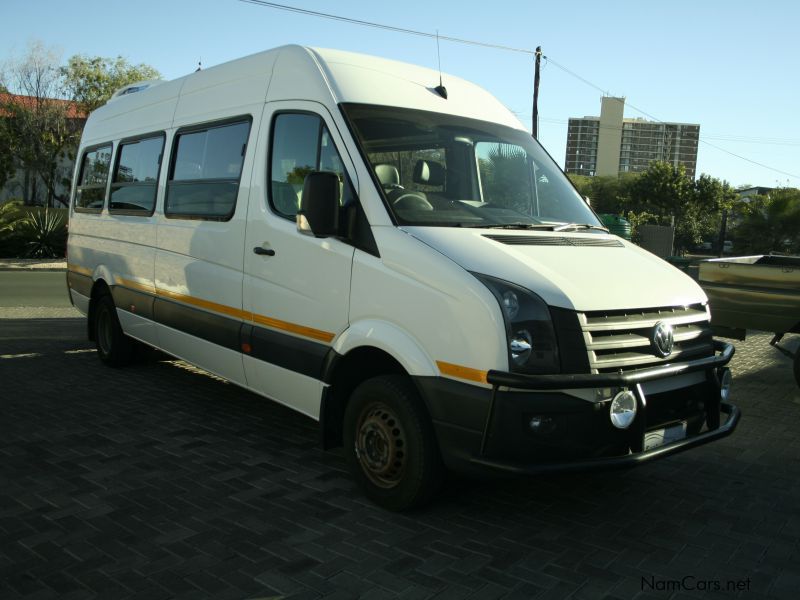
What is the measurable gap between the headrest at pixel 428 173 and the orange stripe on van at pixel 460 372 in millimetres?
1313

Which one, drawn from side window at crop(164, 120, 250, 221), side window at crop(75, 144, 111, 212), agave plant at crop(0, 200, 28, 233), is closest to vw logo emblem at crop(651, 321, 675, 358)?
side window at crop(164, 120, 250, 221)

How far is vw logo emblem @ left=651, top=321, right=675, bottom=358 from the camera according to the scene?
414cm

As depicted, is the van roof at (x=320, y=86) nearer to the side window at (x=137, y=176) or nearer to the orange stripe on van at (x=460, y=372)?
the side window at (x=137, y=176)

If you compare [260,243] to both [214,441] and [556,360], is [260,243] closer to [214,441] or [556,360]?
[214,441]

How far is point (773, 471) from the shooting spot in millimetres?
5422

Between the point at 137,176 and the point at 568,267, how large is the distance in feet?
16.4

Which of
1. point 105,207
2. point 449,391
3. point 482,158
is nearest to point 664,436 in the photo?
point 449,391

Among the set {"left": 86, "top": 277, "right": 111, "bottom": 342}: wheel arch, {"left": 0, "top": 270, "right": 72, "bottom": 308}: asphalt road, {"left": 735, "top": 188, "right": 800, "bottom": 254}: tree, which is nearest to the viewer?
{"left": 86, "top": 277, "right": 111, "bottom": 342}: wheel arch

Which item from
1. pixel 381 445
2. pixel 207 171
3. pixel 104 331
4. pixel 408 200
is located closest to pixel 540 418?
pixel 381 445

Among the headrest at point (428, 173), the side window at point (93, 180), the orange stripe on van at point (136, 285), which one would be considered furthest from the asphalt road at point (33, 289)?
the headrest at point (428, 173)

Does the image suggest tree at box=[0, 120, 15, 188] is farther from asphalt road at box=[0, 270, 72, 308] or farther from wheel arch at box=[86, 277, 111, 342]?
wheel arch at box=[86, 277, 111, 342]

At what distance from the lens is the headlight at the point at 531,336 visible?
3.78 meters

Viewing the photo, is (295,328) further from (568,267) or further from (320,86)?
(568,267)

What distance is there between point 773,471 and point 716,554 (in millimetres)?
1743
